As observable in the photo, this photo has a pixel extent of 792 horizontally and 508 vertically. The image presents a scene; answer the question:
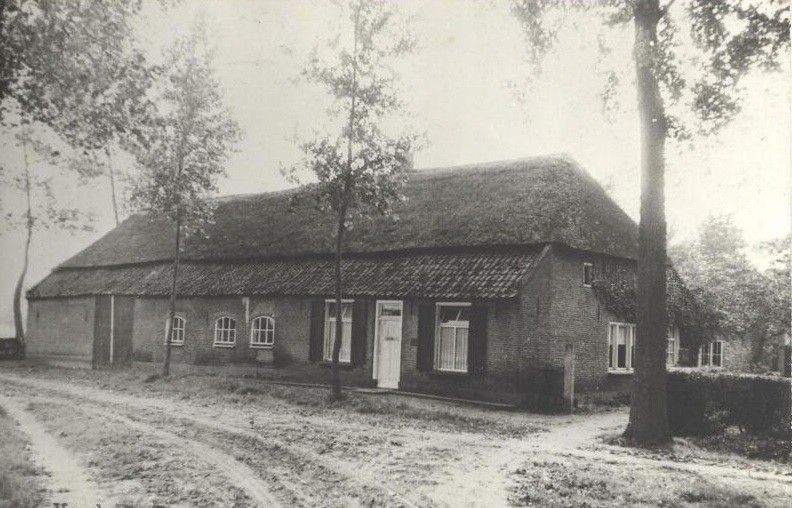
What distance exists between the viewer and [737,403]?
11.2 m

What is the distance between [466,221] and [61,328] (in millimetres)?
18024

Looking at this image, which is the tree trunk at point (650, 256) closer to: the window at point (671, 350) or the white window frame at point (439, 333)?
the white window frame at point (439, 333)

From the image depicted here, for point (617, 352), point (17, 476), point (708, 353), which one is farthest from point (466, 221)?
point (17, 476)

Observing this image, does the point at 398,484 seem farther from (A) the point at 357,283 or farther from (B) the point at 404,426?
(A) the point at 357,283

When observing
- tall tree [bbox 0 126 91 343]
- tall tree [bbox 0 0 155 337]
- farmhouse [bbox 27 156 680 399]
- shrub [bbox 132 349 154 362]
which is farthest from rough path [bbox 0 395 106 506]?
shrub [bbox 132 349 154 362]

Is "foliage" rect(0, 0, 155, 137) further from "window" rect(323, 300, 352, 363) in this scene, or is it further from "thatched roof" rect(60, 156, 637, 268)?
"window" rect(323, 300, 352, 363)

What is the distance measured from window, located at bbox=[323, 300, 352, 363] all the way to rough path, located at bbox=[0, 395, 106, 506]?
8.87 meters

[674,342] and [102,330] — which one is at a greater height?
[674,342]

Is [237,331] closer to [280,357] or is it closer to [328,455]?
[280,357]

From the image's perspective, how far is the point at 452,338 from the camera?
16562mm

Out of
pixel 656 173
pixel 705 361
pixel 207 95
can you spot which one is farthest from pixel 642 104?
pixel 705 361

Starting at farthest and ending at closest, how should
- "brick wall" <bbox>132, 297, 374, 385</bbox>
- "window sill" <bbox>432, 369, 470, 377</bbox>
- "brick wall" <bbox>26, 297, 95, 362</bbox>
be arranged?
"brick wall" <bbox>26, 297, 95, 362</bbox> → "brick wall" <bbox>132, 297, 374, 385</bbox> → "window sill" <bbox>432, 369, 470, 377</bbox>

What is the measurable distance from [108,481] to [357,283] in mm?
11082

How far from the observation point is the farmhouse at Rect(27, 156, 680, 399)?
52.0 ft
